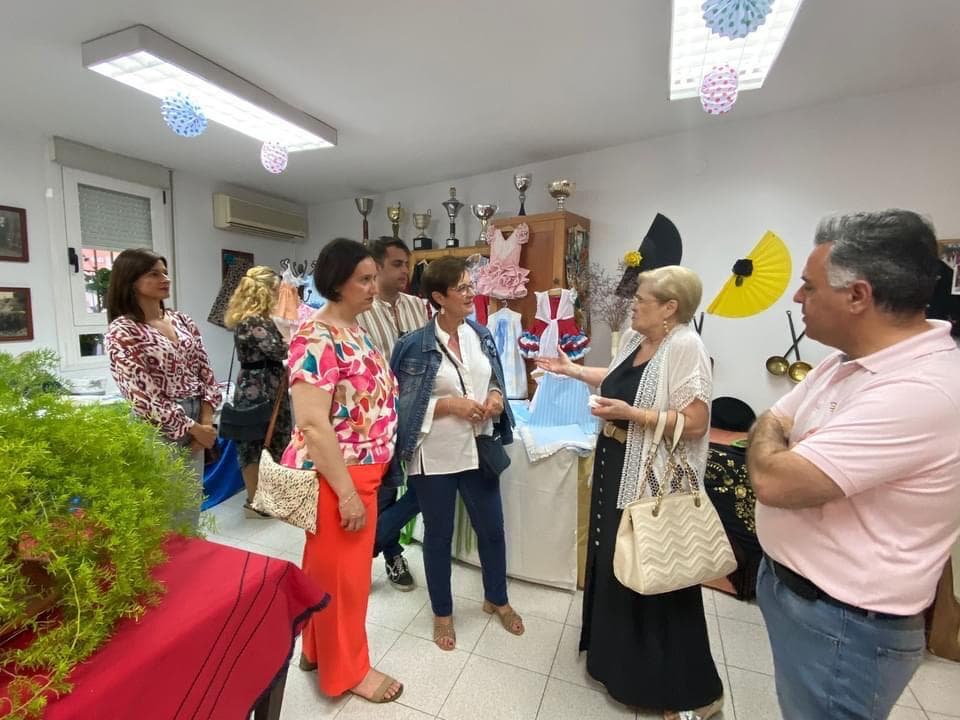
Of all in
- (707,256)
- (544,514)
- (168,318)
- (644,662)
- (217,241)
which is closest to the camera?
(644,662)

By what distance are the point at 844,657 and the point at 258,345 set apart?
2.56 m

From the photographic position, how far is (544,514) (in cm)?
221

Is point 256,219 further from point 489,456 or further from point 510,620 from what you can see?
point 510,620

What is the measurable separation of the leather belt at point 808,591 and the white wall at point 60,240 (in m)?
3.02

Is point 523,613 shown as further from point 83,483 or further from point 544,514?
point 83,483

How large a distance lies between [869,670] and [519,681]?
1.17 m

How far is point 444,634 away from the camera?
185 centimetres

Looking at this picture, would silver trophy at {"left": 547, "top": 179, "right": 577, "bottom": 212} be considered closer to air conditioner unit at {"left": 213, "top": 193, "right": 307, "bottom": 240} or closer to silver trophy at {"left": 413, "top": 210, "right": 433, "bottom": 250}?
silver trophy at {"left": 413, "top": 210, "right": 433, "bottom": 250}

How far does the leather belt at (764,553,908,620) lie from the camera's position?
2.65ft

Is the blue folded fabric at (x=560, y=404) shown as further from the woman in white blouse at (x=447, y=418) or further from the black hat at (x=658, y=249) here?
the black hat at (x=658, y=249)

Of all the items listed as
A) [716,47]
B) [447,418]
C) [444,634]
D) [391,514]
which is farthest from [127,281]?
[716,47]

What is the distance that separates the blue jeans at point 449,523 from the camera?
5.72 feet

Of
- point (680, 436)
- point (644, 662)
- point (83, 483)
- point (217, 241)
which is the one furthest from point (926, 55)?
point (217, 241)

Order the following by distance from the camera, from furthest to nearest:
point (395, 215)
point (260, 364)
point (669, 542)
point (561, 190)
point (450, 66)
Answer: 1. point (395, 215)
2. point (561, 190)
3. point (260, 364)
4. point (450, 66)
5. point (669, 542)
